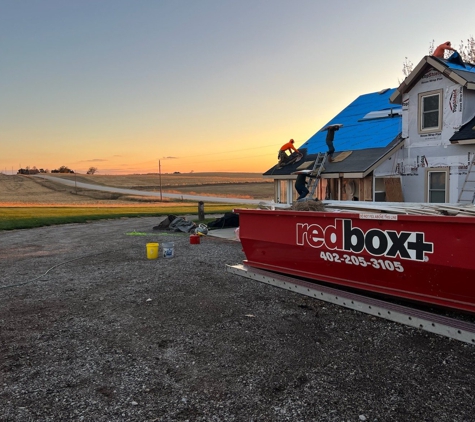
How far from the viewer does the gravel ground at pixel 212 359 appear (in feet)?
10.9

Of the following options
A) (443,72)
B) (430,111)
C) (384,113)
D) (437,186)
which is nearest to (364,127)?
(384,113)

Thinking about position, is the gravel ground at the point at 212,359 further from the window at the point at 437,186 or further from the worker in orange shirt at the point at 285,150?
the worker in orange shirt at the point at 285,150

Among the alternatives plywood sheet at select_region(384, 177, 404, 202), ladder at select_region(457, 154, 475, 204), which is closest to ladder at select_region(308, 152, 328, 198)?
plywood sheet at select_region(384, 177, 404, 202)

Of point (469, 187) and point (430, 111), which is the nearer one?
point (469, 187)

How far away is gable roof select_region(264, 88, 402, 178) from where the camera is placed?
11866 mm

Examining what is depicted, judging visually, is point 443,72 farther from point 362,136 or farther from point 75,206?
point 75,206

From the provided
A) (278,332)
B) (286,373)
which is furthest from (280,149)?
(286,373)

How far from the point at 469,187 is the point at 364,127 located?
5863mm

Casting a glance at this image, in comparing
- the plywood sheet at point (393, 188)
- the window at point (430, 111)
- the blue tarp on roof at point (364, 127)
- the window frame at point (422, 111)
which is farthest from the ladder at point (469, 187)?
the blue tarp on roof at point (364, 127)

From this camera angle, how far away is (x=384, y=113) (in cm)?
1475

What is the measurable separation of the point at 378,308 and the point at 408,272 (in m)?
0.64

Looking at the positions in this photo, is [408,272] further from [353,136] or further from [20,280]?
[353,136]

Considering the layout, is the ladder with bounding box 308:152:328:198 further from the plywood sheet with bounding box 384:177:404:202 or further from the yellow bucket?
the yellow bucket

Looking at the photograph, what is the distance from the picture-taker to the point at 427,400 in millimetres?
3355
